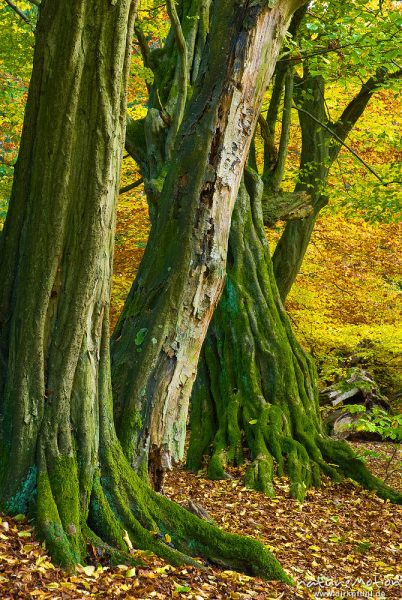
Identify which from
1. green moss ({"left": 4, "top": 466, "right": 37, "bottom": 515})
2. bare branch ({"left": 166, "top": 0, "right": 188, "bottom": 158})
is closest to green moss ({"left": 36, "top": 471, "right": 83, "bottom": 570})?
green moss ({"left": 4, "top": 466, "right": 37, "bottom": 515})

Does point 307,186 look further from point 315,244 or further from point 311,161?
point 315,244

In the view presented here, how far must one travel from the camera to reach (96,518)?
389cm

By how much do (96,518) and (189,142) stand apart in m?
2.64

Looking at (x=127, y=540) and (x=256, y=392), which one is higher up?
(x=256, y=392)

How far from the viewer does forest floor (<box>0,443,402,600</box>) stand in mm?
3298

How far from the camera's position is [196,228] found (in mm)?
4746

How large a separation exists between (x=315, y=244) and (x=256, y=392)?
23.0ft

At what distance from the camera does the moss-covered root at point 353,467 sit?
6.96 meters

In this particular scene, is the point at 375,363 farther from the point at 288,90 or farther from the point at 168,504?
the point at 168,504

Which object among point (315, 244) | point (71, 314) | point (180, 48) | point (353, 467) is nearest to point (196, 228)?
point (71, 314)

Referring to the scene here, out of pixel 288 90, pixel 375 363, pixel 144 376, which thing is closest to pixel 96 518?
pixel 144 376

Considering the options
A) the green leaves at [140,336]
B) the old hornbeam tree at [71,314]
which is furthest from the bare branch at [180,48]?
the green leaves at [140,336]

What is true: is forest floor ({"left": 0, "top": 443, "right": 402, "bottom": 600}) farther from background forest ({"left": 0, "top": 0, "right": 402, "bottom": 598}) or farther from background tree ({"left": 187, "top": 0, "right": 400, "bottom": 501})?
background tree ({"left": 187, "top": 0, "right": 400, "bottom": 501})

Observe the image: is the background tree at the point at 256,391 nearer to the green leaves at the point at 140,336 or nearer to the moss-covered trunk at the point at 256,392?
the moss-covered trunk at the point at 256,392
